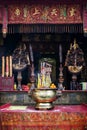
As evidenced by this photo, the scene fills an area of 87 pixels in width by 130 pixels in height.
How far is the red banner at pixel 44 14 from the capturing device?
749 centimetres

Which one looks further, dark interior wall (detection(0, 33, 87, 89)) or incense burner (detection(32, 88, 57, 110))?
dark interior wall (detection(0, 33, 87, 89))

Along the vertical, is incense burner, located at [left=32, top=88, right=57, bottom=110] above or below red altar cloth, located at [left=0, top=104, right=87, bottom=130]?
above

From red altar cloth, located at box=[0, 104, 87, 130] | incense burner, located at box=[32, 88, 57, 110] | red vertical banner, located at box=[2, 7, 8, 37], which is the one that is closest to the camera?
red altar cloth, located at box=[0, 104, 87, 130]

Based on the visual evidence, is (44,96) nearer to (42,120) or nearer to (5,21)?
(42,120)

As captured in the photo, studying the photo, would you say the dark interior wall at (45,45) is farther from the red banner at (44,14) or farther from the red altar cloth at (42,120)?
the red altar cloth at (42,120)

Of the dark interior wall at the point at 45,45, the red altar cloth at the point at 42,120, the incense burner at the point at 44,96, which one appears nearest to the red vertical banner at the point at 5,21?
the dark interior wall at the point at 45,45

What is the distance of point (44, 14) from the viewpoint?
7.50m

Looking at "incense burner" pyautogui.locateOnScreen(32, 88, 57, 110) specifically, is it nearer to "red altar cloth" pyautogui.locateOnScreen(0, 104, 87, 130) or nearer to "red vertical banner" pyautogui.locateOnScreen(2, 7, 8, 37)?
"red altar cloth" pyautogui.locateOnScreen(0, 104, 87, 130)

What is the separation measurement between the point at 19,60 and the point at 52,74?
3.52ft

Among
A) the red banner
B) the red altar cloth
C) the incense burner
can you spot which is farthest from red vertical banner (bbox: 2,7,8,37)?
the red altar cloth

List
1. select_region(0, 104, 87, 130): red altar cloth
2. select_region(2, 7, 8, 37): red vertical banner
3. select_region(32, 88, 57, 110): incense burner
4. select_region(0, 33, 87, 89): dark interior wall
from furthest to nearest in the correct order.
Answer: select_region(0, 33, 87, 89): dark interior wall < select_region(2, 7, 8, 37): red vertical banner < select_region(32, 88, 57, 110): incense burner < select_region(0, 104, 87, 130): red altar cloth

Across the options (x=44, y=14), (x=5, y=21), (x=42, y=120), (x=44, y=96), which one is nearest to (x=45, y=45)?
(x=44, y=14)

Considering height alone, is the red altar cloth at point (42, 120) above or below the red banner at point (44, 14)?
below

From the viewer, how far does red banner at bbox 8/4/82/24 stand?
7.49 m
